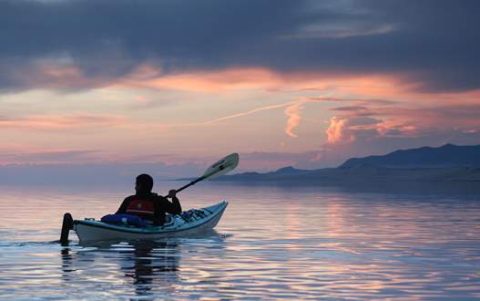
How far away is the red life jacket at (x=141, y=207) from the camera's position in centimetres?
2792

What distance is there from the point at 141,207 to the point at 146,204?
217mm

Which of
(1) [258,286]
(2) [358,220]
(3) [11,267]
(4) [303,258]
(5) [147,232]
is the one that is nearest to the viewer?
(1) [258,286]

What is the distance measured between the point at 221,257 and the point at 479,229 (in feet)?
53.2

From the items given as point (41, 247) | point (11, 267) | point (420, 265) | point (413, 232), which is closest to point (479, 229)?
point (413, 232)

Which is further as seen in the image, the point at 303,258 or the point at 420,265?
the point at 303,258

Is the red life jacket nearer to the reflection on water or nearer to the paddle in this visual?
the reflection on water

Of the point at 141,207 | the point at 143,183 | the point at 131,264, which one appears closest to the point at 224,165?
the point at 141,207

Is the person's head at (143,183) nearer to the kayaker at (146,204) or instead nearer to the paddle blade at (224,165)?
the kayaker at (146,204)

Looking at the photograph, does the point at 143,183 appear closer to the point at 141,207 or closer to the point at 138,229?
the point at 141,207

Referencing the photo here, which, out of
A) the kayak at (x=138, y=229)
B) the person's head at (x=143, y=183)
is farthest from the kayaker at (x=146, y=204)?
the kayak at (x=138, y=229)

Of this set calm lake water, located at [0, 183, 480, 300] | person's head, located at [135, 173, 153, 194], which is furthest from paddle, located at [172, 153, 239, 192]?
person's head, located at [135, 173, 153, 194]

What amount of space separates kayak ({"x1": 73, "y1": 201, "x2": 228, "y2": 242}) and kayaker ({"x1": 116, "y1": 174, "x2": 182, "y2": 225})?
1.32ft

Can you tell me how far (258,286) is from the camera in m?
17.3

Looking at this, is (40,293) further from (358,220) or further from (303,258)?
(358,220)
